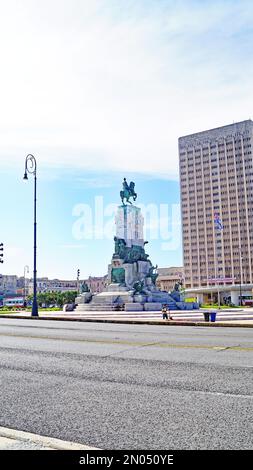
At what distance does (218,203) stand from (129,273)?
376ft

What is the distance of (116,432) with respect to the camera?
4684 mm

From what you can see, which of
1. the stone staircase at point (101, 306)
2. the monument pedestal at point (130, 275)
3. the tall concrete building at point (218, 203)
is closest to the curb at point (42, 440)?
the monument pedestal at point (130, 275)

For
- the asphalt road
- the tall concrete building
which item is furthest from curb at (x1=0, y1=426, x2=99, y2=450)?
the tall concrete building

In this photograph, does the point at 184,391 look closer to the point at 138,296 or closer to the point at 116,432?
the point at 116,432

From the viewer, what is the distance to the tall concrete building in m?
154

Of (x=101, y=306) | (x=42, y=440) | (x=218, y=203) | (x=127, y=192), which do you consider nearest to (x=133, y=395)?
(x=42, y=440)

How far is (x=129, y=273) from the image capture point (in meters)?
51.8

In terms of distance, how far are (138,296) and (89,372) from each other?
1531 inches

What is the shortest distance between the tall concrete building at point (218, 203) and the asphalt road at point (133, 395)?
140755 mm

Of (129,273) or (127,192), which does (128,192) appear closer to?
(127,192)

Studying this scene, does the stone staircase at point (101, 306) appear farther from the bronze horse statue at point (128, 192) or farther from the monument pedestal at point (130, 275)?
the bronze horse statue at point (128, 192)

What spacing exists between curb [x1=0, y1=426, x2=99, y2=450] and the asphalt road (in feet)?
0.58

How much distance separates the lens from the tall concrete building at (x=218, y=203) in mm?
154250

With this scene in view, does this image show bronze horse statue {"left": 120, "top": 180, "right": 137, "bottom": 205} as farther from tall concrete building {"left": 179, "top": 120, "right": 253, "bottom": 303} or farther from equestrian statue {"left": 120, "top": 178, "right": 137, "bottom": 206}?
tall concrete building {"left": 179, "top": 120, "right": 253, "bottom": 303}
